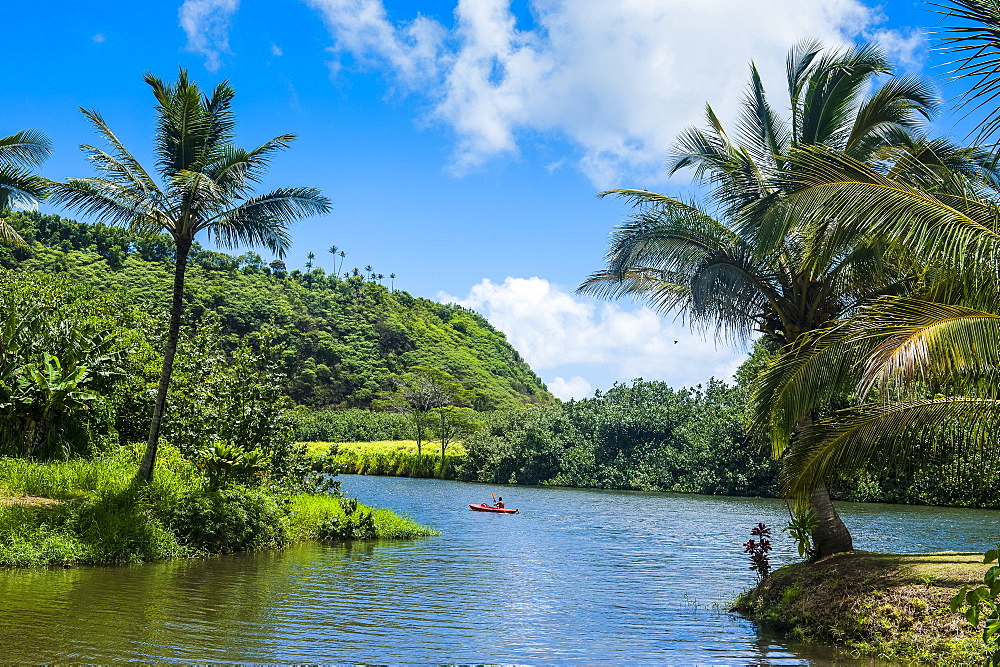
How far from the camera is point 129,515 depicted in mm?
15203

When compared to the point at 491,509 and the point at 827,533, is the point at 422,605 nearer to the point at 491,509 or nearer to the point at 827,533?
the point at 827,533

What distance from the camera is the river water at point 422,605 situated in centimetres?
916

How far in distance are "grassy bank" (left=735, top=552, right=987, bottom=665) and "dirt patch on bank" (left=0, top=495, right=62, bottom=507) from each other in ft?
41.8

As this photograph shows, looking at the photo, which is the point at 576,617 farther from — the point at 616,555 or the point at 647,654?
the point at 616,555

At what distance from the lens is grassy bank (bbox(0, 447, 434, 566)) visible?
543 inches

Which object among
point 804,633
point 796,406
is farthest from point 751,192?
point 804,633

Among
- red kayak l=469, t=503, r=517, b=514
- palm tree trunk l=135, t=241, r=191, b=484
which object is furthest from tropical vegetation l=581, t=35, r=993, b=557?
red kayak l=469, t=503, r=517, b=514

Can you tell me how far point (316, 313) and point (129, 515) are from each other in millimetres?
86084

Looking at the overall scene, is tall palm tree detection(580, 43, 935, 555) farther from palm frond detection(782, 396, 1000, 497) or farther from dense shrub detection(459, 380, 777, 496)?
dense shrub detection(459, 380, 777, 496)

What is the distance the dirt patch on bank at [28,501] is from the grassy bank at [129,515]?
0.6 inches

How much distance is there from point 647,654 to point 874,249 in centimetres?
660

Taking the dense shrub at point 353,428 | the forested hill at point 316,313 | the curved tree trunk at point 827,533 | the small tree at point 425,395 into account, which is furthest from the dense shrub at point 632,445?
the curved tree trunk at point 827,533

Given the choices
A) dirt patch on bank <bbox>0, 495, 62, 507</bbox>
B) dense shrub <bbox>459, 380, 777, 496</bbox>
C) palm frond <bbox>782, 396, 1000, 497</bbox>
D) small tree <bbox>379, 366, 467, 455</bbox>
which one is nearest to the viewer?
palm frond <bbox>782, 396, 1000, 497</bbox>

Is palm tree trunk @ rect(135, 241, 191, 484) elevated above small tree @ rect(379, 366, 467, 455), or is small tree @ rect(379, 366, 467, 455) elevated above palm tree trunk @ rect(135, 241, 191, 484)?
small tree @ rect(379, 366, 467, 455)
